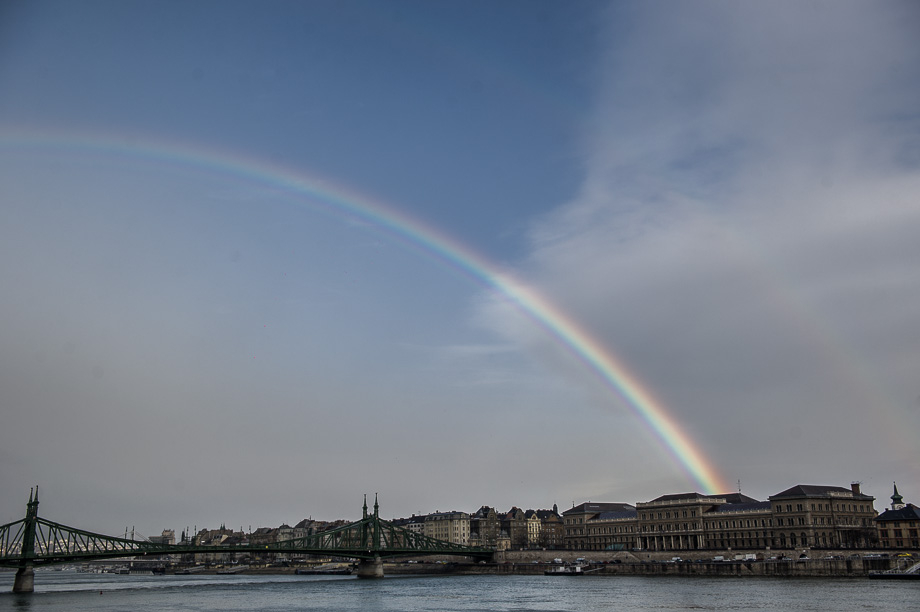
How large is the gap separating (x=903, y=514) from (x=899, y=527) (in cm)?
226

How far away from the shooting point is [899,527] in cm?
14112

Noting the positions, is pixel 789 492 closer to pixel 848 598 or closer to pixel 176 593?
pixel 848 598

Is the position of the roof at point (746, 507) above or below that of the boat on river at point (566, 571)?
above

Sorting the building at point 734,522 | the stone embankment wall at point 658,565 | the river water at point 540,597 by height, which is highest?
the building at point 734,522

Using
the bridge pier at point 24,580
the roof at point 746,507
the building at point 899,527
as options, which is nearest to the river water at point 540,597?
the bridge pier at point 24,580

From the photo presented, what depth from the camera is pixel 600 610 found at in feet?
224

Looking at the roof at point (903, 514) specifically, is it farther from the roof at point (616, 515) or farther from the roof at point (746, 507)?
the roof at point (616, 515)

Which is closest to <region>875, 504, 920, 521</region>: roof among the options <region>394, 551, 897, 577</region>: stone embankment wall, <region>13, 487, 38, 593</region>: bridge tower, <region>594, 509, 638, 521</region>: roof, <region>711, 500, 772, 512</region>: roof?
<region>711, 500, 772, 512</region>: roof

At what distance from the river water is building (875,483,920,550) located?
5562 cm

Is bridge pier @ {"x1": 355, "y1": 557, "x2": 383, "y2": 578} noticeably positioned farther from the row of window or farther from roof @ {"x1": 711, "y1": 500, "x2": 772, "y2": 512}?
the row of window

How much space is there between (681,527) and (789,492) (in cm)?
2344

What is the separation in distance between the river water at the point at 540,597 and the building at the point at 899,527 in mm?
55617

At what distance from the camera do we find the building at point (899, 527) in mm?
139375

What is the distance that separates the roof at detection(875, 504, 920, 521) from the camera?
13988 centimetres
